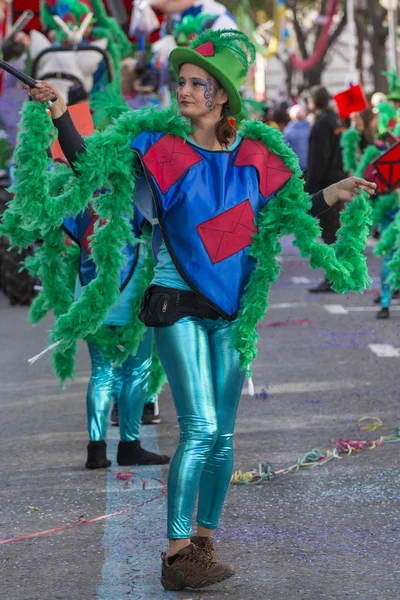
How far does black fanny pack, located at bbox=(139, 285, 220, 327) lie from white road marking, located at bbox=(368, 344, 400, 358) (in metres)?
5.82

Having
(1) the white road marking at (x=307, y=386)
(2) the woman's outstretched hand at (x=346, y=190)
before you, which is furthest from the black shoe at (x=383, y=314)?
(2) the woman's outstretched hand at (x=346, y=190)

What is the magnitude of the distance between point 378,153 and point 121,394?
6212 millimetres

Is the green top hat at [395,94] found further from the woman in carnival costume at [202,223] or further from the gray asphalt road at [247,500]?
the woman in carnival costume at [202,223]

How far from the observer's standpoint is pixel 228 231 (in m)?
4.84

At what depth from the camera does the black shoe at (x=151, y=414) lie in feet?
26.1

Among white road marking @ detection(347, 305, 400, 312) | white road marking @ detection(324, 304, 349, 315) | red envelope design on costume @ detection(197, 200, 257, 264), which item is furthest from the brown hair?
white road marking @ detection(347, 305, 400, 312)

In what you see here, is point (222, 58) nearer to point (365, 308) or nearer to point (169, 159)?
point (169, 159)

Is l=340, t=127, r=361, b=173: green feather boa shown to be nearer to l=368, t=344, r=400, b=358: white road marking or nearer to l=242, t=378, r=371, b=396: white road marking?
l=368, t=344, r=400, b=358: white road marking

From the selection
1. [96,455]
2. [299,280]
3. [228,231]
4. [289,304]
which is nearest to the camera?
[228,231]

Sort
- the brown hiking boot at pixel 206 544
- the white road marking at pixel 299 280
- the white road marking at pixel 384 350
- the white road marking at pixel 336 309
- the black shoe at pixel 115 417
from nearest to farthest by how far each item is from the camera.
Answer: the brown hiking boot at pixel 206 544 < the black shoe at pixel 115 417 < the white road marking at pixel 384 350 < the white road marking at pixel 336 309 < the white road marking at pixel 299 280

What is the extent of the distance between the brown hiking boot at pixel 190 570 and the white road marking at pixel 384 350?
583 cm

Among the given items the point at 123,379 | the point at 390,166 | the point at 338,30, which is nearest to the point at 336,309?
the point at 390,166

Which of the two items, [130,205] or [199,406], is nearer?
[199,406]

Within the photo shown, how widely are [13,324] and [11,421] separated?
16.7ft
